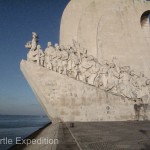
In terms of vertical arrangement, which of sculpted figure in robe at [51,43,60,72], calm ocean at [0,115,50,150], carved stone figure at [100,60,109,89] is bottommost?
calm ocean at [0,115,50,150]

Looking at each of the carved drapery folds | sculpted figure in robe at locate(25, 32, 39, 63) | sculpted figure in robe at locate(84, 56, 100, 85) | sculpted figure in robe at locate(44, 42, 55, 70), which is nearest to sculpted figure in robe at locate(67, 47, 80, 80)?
the carved drapery folds

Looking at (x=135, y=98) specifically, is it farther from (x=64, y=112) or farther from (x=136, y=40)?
(x=136, y=40)

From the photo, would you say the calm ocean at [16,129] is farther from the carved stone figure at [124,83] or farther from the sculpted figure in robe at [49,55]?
the carved stone figure at [124,83]

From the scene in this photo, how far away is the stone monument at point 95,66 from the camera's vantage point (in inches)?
374

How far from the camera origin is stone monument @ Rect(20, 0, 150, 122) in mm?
9508

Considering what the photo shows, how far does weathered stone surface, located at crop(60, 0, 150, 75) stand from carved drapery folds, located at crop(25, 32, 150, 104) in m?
1.81

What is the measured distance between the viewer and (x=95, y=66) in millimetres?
10914

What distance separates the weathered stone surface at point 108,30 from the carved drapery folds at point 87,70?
1.81m

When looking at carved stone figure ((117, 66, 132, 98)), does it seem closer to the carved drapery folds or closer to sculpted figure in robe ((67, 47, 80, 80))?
the carved drapery folds

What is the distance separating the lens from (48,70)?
31.6 ft

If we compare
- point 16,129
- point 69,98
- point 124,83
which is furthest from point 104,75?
point 16,129

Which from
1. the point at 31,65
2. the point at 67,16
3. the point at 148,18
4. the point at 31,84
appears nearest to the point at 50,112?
the point at 31,84

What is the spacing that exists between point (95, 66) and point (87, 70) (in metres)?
0.47

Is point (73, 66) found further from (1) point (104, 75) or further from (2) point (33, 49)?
(2) point (33, 49)
